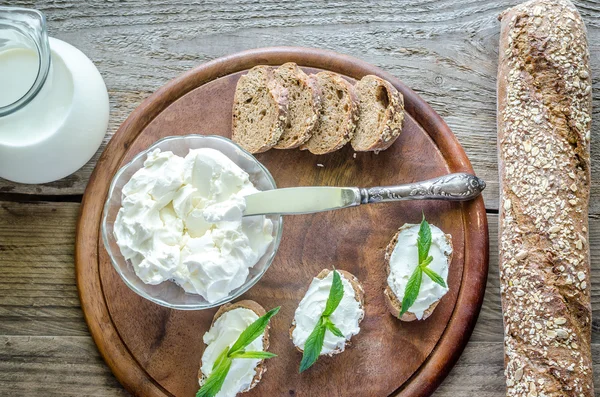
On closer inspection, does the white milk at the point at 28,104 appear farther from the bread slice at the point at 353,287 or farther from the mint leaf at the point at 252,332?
the bread slice at the point at 353,287

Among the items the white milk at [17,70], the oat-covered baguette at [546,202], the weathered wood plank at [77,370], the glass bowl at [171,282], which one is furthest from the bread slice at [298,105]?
the weathered wood plank at [77,370]

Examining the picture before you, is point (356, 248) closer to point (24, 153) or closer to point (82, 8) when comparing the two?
point (24, 153)

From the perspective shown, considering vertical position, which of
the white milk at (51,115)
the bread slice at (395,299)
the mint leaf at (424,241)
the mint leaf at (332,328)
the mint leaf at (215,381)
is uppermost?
the white milk at (51,115)

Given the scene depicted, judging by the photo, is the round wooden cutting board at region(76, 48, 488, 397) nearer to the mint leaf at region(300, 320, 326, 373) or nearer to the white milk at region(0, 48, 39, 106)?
the mint leaf at region(300, 320, 326, 373)

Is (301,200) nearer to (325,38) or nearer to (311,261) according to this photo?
(311,261)

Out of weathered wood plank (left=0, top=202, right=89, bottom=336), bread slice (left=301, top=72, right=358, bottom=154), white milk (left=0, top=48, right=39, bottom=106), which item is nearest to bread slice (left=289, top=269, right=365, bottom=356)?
bread slice (left=301, top=72, right=358, bottom=154)
